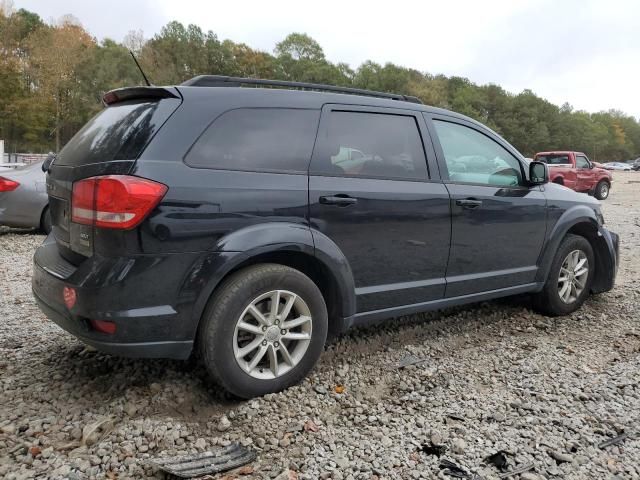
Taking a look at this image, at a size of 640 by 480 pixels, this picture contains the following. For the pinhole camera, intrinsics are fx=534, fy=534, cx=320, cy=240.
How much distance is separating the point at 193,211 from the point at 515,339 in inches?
109

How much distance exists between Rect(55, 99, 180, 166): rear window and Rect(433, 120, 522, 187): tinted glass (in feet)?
6.50

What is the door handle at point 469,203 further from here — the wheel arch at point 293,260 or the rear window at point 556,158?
A: the rear window at point 556,158

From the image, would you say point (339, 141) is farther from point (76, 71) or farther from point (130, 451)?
point (76, 71)

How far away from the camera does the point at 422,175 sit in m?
3.64

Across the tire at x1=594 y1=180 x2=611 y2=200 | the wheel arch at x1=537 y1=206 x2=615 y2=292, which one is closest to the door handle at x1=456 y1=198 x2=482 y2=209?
the wheel arch at x1=537 y1=206 x2=615 y2=292

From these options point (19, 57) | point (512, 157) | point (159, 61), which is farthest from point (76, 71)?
point (512, 157)

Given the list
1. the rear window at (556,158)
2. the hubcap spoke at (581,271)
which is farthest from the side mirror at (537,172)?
the rear window at (556,158)

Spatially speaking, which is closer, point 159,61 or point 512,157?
point 512,157

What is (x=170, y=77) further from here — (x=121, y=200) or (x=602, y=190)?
(x=121, y=200)

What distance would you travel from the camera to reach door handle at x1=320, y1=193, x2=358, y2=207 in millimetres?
3127

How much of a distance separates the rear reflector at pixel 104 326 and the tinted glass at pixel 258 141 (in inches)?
35.1

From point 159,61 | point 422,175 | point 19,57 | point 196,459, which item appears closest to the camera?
point 196,459

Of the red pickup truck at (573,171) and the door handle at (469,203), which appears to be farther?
the red pickup truck at (573,171)

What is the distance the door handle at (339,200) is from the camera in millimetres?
3127
